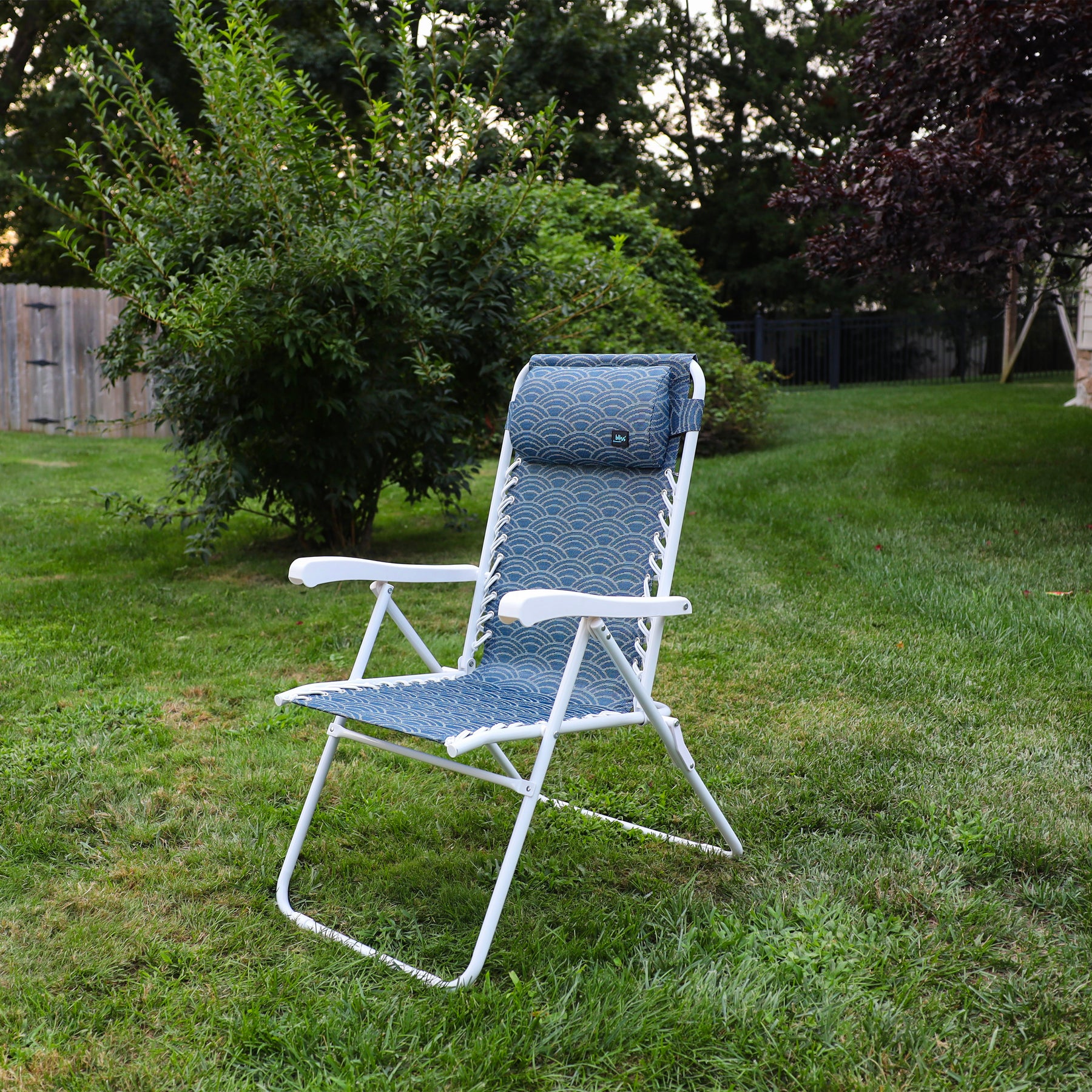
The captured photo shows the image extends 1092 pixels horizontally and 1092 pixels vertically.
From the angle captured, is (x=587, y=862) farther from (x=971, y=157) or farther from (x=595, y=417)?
(x=971, y=157)

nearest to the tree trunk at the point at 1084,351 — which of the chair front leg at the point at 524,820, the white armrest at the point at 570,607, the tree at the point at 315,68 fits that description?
the tree at the point at 315,68

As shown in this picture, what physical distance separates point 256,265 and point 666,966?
392 centimetres

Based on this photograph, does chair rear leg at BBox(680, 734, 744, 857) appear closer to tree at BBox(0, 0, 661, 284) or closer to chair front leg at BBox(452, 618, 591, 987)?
chair front leg at BBox(452, 618, 591, 987)

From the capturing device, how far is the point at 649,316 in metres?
10.0

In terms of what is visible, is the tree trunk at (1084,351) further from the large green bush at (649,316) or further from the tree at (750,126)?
the tree at (750,126)

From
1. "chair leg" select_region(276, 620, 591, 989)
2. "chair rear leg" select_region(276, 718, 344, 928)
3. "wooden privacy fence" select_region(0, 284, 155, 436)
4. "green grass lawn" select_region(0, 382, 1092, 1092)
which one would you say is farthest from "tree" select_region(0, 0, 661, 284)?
"chair leg" select_region(276, 620, 591, 989)

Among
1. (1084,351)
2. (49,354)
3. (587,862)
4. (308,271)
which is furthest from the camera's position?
(49,354)

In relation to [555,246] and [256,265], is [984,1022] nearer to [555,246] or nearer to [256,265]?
[256,265]

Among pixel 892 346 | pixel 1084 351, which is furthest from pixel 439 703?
pixel 892 346

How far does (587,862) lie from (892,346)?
18.6 m

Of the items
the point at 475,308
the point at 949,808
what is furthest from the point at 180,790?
the point at 475,308

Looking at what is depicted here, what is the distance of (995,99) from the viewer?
6504 mm

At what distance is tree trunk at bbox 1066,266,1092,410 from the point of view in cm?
1174

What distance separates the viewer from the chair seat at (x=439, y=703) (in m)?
2.34
